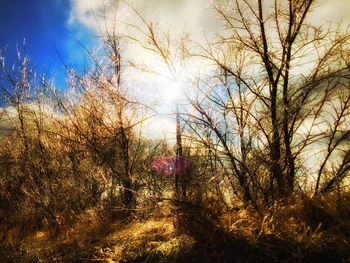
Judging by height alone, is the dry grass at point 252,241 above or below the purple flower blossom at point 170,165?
below

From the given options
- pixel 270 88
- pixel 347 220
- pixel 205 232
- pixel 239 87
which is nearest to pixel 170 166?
pixel 239 87

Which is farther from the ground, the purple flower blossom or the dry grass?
the purple flower blossom

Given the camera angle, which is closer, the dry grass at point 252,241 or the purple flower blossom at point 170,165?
the dry grass at point 252,241

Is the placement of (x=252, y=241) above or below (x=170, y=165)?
below

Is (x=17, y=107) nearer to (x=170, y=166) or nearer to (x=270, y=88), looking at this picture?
(x=170, y=166)

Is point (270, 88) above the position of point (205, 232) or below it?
above

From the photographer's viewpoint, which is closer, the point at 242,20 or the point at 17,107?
the point at 242,20

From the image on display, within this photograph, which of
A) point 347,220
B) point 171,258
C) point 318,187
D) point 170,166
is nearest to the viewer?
point 347,220

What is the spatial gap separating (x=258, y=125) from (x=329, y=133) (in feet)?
3.60

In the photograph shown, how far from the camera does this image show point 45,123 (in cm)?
1091

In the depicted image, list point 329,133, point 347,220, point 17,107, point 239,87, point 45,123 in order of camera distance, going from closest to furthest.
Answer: point 347,220, point 329,133, point 239,87, point 45,123, point 17,107

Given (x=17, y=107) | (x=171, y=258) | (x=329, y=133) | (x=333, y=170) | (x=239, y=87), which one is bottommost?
(x=171, y=258)

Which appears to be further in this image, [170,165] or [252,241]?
[170,165]

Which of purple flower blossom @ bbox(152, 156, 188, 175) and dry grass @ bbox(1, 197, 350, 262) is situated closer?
dry grass @ bbox(1, 197, 350, 262)
